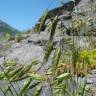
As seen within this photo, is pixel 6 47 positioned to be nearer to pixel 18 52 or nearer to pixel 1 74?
pixel 18 52

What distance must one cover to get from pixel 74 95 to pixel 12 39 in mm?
15426

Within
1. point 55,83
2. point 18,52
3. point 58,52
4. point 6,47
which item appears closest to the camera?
point 58,52

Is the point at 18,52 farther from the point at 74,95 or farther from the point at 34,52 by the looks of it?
the point at 74,95

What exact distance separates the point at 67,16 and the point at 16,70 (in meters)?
15.2

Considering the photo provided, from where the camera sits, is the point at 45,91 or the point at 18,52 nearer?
the point at 45,91

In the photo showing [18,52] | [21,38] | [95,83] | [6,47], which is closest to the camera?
[95,83]

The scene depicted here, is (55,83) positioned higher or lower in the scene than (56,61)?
lower

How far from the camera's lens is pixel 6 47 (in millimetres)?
15336

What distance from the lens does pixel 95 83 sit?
6449mm

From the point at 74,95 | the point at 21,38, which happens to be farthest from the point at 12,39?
the point at 74,95

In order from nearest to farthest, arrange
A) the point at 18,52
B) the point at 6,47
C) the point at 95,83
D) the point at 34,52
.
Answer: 1. the point at 95,83
2. the point at 34,52
3. the point at 18,52
4. the point at 6,47

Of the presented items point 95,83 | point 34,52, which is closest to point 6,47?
point 34,52

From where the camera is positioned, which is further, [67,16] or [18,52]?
[67,16]

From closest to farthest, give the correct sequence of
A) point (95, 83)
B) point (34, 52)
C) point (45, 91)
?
point (45, 91), point (95, 83), point (34, 52)
